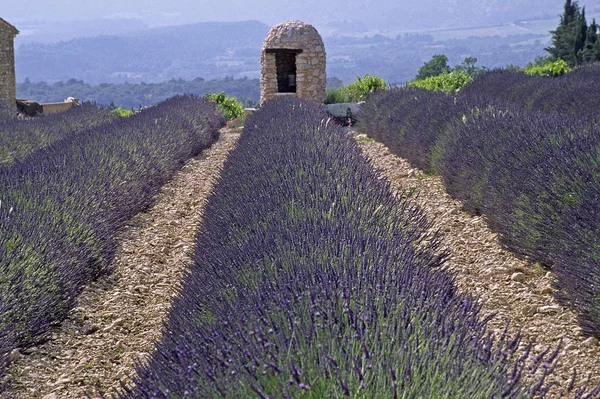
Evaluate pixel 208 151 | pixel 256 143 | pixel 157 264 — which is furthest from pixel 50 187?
pixel 208 151

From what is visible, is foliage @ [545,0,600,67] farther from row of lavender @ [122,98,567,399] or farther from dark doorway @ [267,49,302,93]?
row of lavender @ [122,98,567,399]

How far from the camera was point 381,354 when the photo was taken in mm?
1890

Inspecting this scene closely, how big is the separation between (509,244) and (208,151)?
23.5 feet

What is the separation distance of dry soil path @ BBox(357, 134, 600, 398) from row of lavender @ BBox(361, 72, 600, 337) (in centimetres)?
9

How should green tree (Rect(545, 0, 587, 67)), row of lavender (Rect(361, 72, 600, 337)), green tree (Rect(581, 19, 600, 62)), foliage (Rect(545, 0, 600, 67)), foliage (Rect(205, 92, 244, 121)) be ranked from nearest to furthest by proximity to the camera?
row of lavender (Rect(361, 72, 600, 337)) → foliage (Rect(205, 92, 244, 121)) → green tree (Rect(581, 19, 600, 62)) → foliage (Rect(545, 0, 600, 67)) → green tree (Rect(545, 0, 587, 67))

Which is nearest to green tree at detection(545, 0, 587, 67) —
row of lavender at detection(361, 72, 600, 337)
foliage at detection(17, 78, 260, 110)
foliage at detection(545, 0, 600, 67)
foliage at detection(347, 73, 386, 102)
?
foliage at detection(545, 0, 600, 67)

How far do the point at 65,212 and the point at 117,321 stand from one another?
110 cm

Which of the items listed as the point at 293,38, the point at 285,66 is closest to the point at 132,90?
the point at 285,66

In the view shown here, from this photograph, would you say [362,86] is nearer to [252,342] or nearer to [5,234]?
[5,234]

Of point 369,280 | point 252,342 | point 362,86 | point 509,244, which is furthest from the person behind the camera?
point 362,86

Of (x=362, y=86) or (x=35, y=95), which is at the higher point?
(x=362, y=86)

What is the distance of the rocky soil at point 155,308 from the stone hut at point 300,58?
995cm

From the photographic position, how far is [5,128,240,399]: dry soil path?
11.1ft

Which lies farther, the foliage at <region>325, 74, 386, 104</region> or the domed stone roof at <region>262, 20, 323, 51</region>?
the foliage at <region>325, 74, 386, 104</region>
